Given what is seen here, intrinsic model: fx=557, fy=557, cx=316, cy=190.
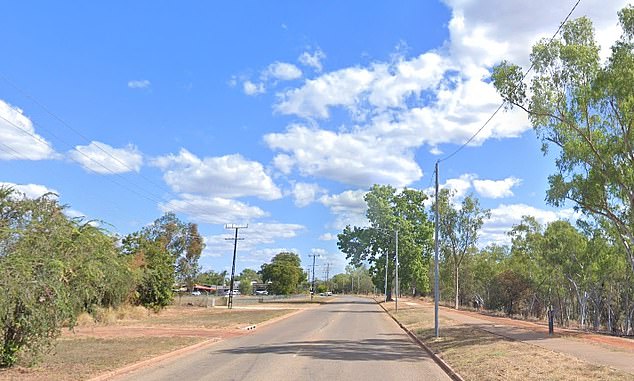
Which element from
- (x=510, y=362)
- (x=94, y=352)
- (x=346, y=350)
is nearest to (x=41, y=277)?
(x=94, y=352)

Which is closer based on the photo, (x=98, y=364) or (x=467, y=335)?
(x=98, y=364)

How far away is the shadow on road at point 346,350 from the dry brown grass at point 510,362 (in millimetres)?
1156

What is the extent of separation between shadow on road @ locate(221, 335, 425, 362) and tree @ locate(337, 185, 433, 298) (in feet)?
162

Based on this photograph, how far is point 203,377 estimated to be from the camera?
1300 cm

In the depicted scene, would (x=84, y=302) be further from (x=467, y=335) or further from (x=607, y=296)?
(x=607, y=296)

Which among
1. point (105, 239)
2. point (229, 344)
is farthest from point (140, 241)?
point (105, 239)

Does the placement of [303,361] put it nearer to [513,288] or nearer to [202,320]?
[202,320]

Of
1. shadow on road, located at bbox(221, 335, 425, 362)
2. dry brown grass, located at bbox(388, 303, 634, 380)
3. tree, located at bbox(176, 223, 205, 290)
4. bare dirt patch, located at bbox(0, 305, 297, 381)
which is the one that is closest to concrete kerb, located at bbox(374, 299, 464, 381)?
dry brown grass, located at bbox(388, 303, 634, 380)

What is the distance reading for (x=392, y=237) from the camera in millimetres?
73625

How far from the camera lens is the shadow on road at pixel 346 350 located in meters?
17.8

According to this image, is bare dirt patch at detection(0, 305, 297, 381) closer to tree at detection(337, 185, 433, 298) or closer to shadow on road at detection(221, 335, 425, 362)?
shadow on road at detection(221, 335, 425, 362)

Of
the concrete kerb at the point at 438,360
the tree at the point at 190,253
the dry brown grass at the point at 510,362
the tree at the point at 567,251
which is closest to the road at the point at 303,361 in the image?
the concrete kerb at the point at 438,360

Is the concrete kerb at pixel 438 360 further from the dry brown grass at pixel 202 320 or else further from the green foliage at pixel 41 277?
the dry brown grass at pixel 202 320

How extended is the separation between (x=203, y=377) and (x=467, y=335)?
49.6 ft
